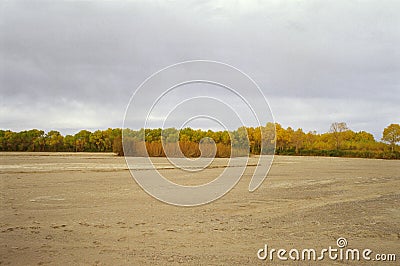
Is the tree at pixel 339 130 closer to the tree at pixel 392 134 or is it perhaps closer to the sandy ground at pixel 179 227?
Answer: the tree at pixel 392 134

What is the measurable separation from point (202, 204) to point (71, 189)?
3.84 meters

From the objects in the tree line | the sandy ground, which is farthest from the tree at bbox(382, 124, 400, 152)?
the sandy ground

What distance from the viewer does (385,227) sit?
18.7ft

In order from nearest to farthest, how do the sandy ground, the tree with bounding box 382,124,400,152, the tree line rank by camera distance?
1. the sandy ground
2. the tree line
3. the tree with bounding box 382,124,400,152

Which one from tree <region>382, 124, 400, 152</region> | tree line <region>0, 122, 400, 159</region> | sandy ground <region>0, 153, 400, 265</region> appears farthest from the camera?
tree <region>382, 124, 400, 152</region>

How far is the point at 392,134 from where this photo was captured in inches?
2186

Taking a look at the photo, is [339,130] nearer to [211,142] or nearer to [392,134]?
[392,134]

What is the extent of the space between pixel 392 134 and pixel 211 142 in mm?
35463

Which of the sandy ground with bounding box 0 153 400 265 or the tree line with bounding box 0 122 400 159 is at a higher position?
the tree line with bounding box 0 122 400 159

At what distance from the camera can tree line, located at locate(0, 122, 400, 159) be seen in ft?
97.3

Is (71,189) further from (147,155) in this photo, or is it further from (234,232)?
(147,155)

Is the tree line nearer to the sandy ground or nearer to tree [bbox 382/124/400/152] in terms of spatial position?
tree [bbox 382/124/400/152]

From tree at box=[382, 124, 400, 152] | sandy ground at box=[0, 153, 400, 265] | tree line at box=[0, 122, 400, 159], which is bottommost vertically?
sandy ground at box=[0, 153, 400, 265]

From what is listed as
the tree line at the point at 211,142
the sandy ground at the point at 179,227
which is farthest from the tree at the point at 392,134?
the sandy ground at the point at 179,227
